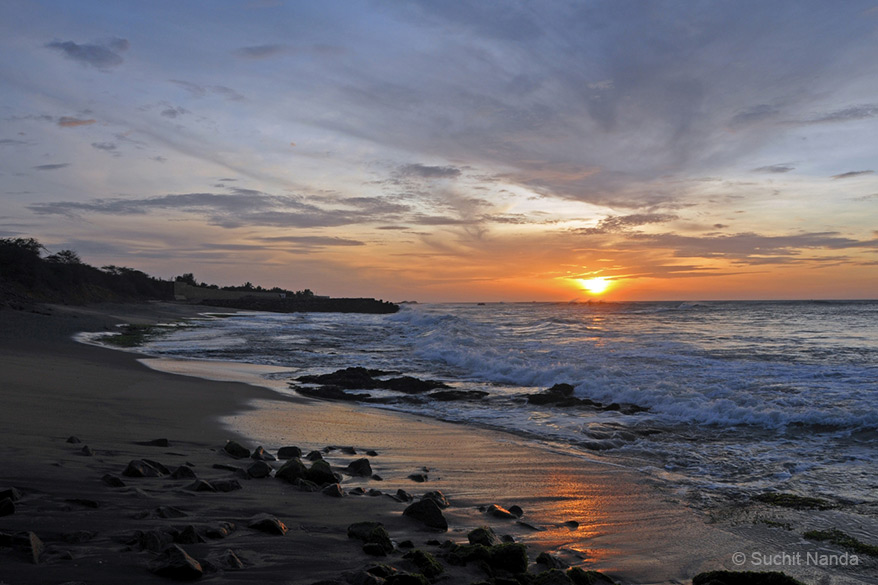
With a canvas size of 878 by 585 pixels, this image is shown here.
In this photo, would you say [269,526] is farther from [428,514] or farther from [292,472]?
[292,472]

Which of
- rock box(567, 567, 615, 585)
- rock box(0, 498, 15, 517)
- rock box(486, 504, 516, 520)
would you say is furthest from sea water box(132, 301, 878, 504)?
rock box(0, 498, 15, 517)

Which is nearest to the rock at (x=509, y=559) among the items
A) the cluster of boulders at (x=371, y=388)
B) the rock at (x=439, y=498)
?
the rock at (x=439, y=498)

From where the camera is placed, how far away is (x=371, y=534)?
3.90 m

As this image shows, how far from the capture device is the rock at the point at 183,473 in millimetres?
5051

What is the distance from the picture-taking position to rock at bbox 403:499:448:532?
14.9 ft

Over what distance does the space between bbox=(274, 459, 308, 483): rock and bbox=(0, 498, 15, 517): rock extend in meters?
2.30

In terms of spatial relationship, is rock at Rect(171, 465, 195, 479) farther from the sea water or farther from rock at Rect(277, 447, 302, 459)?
the sea water

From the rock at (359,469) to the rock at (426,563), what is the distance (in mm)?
2580

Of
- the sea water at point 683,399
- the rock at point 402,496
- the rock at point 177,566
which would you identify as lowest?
the sea water at point 683,399

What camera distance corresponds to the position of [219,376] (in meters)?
14.6

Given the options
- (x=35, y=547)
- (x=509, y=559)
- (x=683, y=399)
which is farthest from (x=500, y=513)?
(x=683, y=399)

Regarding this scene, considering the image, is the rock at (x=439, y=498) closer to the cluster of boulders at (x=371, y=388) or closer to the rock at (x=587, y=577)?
the rock at (x=587, y=577)

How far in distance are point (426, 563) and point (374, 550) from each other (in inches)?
15.2

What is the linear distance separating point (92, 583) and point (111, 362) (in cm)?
1393
